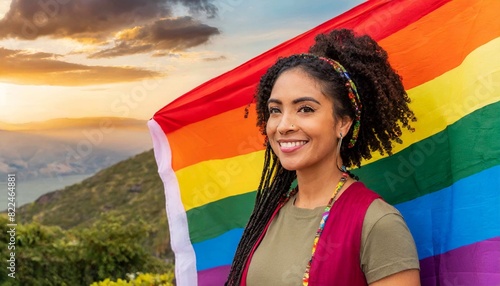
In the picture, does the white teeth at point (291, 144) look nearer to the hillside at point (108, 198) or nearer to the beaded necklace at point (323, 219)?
the beaded necklace at point (323, 219)

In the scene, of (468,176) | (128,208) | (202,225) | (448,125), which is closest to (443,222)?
(468,176)

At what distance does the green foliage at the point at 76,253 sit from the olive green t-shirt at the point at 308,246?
4.54m

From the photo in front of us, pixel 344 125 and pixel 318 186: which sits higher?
pixel 344 125

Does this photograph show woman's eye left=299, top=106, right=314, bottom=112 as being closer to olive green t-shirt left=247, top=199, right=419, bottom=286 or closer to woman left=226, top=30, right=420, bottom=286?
woman left=226, top=30, right=420, bottom=286

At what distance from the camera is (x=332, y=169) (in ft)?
9.64

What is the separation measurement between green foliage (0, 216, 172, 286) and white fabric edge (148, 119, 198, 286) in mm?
3310

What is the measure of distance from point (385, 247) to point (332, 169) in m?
0.49

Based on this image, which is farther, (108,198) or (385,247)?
(108,198)

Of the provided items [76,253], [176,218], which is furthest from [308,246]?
[76,253]

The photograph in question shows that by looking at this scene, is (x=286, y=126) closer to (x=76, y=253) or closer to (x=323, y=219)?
(x=323, y=219)

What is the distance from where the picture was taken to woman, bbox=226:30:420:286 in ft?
8.53

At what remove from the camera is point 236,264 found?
10.7 ft

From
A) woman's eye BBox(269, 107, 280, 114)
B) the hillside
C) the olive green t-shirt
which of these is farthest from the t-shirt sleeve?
the hillside

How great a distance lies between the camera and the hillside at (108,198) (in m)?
11.6
